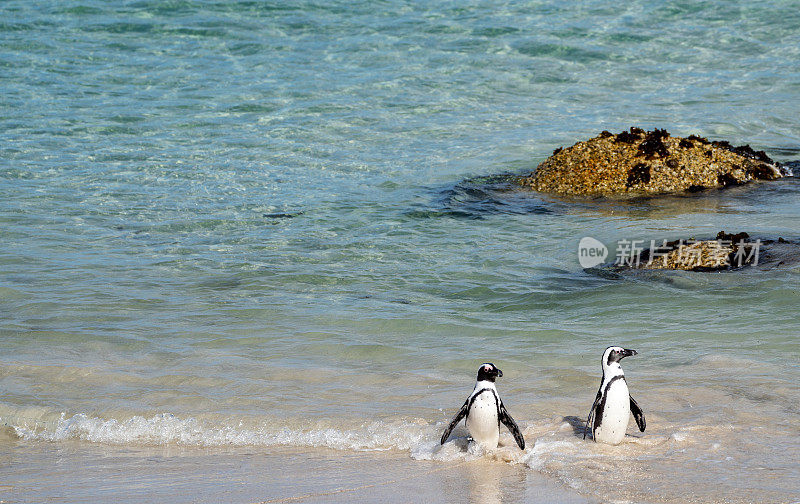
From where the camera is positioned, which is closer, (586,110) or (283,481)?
(283,481)

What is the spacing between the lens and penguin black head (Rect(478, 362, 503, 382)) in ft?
17.9

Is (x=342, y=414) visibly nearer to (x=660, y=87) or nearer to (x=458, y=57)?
(x=660, y=87)

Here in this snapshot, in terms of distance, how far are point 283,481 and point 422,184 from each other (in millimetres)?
7409

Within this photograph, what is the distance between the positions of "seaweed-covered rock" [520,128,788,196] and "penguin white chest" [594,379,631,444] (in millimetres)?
5971

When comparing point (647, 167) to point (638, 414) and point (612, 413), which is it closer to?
point (638, 414)

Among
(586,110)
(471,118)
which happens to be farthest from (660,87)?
(471,118)

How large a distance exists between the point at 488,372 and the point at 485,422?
1.00 feet

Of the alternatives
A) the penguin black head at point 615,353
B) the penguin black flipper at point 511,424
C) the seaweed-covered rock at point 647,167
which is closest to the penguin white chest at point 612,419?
the penguin black head at point 615,353

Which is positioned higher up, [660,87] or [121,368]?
[660,87]

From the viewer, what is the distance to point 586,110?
15031 millimetres

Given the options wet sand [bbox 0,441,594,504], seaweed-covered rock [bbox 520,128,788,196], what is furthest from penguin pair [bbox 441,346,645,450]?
seaweed-covered rock [bbox 520,128,788,196]

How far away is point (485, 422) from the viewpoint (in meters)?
5.32

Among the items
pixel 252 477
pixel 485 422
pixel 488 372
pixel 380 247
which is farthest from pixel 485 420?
pixel 380 247

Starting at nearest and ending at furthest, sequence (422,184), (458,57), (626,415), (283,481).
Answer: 1. (283,481)
2. (626,415)
3. (422,184)
4. (458,57)
